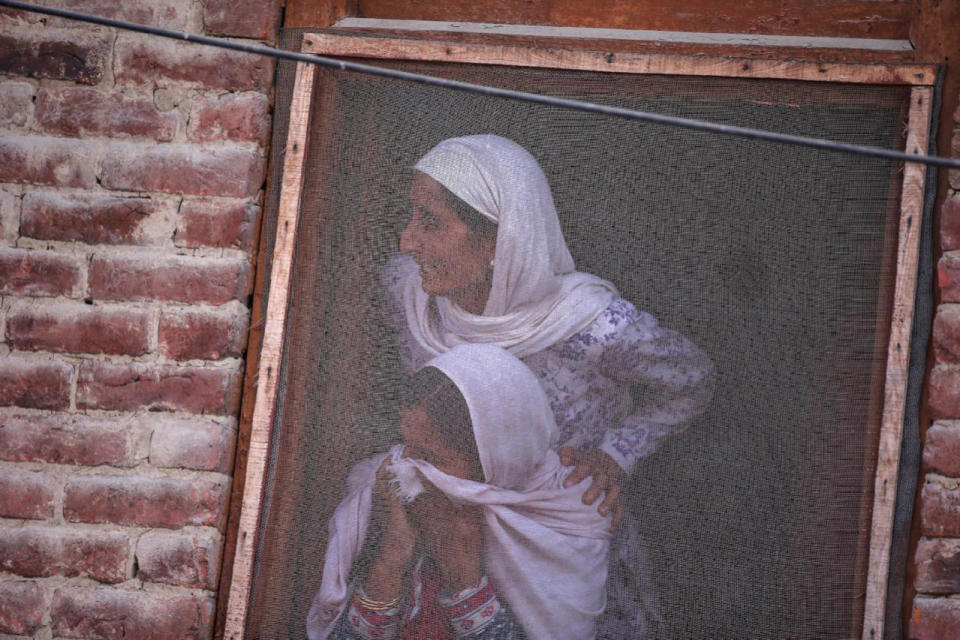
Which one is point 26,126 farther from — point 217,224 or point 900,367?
point 900,367

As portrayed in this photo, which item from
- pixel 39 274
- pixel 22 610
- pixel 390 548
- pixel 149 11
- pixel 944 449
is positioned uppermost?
pixel 149 11

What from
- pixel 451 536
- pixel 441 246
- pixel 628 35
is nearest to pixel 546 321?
pixel 441 246

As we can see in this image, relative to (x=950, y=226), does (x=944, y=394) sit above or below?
below

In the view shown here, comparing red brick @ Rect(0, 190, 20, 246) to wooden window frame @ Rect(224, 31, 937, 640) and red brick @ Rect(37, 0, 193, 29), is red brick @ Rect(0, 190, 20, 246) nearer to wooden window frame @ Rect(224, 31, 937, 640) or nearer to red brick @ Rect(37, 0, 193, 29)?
red brick @ Rect(37, 0, 193, 29)

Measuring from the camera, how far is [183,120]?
4.65ft

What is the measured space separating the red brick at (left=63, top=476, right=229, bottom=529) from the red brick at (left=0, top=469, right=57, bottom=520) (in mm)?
27

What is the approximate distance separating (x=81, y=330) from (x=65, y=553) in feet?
1.10

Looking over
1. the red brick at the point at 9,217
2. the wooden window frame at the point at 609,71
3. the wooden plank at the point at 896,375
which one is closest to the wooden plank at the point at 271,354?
the wooden window frame at the point at 609,71

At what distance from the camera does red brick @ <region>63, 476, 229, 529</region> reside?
53.7 inches

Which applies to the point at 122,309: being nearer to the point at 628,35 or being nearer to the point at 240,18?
the point at 240,18

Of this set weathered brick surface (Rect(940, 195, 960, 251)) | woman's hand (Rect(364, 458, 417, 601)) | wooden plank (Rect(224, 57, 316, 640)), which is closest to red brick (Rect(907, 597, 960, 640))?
weathered brick surface (Rect(940, 195, 960, 251))

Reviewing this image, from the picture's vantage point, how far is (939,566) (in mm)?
1288

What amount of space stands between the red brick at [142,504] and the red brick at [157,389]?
12 cm

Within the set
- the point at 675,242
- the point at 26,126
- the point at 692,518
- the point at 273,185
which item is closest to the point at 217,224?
the point at 273,185
